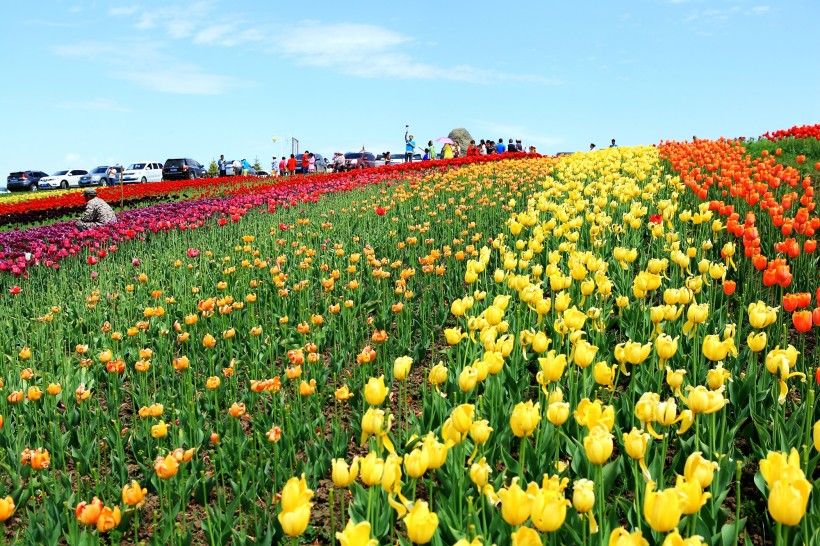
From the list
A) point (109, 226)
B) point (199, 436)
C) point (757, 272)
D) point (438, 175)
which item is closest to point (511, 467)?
point (199, 436)

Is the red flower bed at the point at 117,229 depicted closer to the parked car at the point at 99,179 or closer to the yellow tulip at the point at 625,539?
the yellow tulip at the point at 625,539

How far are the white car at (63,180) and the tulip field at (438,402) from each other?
119 ft

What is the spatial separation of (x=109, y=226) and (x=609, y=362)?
9.79m

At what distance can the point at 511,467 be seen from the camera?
9.91 feet

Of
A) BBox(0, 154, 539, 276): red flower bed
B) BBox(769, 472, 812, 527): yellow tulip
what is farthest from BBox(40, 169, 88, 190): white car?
BBox(769, 472, 812, 527): yellow tulip

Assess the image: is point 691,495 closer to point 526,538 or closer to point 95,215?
point 526,538

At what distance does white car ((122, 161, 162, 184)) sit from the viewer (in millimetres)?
40125

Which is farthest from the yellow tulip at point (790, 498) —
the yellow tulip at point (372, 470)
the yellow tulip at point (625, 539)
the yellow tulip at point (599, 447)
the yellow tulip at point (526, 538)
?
the yellow tulip at point (372, 470)

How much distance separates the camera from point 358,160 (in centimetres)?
3753

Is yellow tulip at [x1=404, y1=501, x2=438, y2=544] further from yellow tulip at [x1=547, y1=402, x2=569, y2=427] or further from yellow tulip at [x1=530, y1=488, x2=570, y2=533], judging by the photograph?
yellow tulip at [x1=547, y1=402, x2=569, y2=427]

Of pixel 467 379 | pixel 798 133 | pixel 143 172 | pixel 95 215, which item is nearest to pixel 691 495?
pixel 467 379

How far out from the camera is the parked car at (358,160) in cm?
3663

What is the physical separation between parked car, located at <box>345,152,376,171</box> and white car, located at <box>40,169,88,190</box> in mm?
17167

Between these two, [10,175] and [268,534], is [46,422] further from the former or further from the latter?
[10,175]
